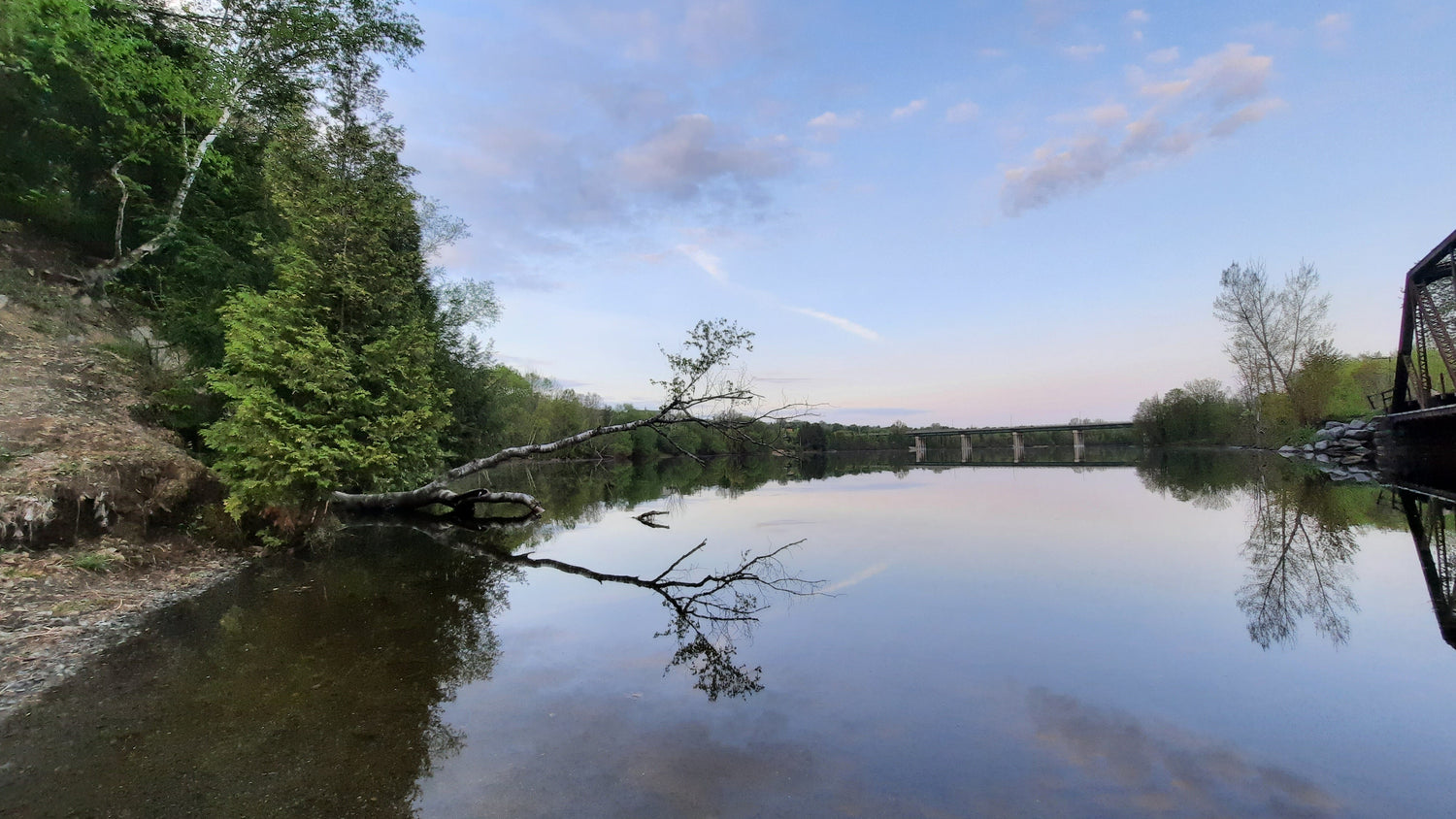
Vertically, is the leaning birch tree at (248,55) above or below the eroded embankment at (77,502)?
above

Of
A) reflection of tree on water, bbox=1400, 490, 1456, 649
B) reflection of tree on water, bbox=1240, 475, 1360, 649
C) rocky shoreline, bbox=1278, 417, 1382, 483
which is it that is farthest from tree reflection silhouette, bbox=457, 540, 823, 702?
rocky shoreline, bbox=1278, 417, 1382, 483

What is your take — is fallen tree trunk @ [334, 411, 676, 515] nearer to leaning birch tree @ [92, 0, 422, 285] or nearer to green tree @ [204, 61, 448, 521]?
green tree @ [204, 61, 448, 521]

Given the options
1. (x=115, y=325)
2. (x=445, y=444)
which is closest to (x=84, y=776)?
(x=115, y=325)

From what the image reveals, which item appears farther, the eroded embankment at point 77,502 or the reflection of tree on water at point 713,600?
the eroded embankment at point 77,502

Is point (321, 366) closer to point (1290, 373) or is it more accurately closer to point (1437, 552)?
point (1437, 552)

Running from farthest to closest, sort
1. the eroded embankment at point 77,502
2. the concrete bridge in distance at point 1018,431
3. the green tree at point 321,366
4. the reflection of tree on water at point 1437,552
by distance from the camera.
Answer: the concrete bridge in distance at point 1018,431 < the green tree at point 321,366 < the reflection of tree on water at point 1437,552 < the eroded embankment at point 77,502

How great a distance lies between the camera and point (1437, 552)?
1070 cm

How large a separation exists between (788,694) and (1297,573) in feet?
32.4

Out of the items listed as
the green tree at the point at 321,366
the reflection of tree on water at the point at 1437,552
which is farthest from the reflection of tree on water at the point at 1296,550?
the green tree at the point at 321,366

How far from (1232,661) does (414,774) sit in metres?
8.10

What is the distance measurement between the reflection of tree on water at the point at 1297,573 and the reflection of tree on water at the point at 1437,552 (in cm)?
84

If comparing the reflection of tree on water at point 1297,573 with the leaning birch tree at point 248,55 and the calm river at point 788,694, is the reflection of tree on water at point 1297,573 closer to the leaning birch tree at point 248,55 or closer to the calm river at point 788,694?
the calm river at point 788,694

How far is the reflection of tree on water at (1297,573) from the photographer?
299 inches

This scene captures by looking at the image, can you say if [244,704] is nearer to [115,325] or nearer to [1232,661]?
[1232,661]
